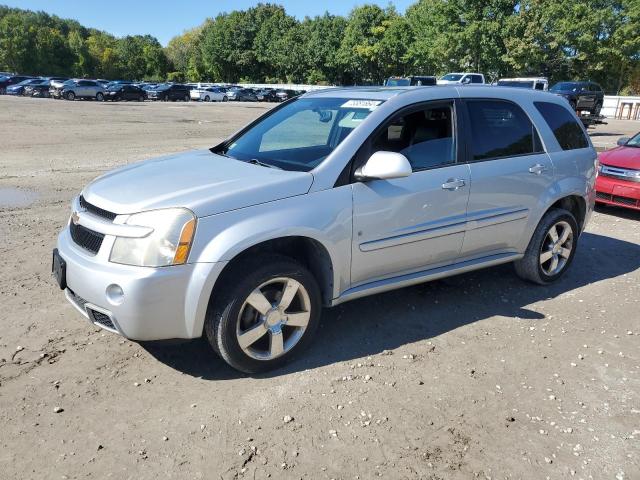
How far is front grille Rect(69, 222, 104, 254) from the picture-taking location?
10.5 ft

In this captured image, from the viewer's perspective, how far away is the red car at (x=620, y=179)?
314 inches

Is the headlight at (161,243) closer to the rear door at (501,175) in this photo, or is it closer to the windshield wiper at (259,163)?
the windshield wiper at (259,163)

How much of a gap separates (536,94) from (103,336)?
14.1ft

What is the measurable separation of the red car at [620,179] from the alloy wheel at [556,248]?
139 inches

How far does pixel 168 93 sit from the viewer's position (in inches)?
1929

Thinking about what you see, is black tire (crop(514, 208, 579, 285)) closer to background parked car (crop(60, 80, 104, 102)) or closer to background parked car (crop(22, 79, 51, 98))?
background parked car (crop(60, 80, 104, 102))

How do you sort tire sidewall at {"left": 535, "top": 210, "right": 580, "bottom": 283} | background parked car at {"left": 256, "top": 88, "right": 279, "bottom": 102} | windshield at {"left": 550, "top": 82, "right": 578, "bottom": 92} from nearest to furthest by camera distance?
tire sidewall at {"left": 535, "top": 210, "right": 580, "bottom": 283} → windshield at {"left": 550, "top": 82, "right": 578, "bottom": 92} → background parked car at {"left": 256, "top": 88, "right": 279, "bottom": 102}

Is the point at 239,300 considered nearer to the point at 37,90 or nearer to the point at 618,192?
the point at 618,192

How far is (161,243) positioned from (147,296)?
0.30 metres

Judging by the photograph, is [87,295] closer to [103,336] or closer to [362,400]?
[103,336]

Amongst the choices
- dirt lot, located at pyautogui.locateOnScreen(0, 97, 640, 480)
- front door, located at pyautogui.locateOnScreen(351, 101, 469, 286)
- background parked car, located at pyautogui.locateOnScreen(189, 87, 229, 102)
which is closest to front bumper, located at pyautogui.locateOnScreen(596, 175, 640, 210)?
dirt lot, located at pyautogui.locateOnScreen(0, 97, 640, 480)

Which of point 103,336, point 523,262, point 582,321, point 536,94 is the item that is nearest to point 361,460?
point 103,336

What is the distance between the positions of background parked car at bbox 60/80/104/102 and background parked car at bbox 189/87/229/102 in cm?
1013

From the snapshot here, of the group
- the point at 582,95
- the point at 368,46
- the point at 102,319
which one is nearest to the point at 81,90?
the point at 582,95
